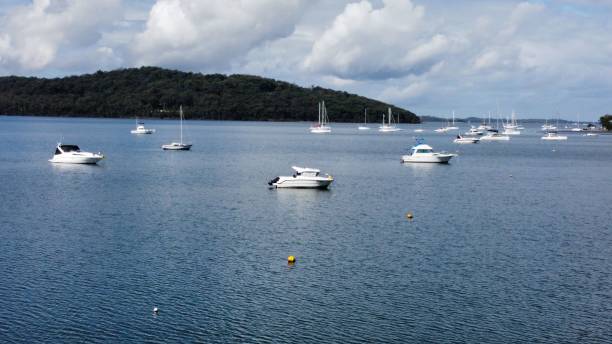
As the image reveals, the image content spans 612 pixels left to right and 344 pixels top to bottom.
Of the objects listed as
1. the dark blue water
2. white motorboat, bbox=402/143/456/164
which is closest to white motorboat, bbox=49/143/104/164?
the dark blue water

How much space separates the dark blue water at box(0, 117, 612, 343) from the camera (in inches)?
1214

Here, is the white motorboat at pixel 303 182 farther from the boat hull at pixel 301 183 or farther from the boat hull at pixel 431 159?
the boat hull at pixel 431 159

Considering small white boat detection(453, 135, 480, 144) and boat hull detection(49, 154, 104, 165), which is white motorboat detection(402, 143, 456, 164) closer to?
boat hull detection(49, 154, 104, 165)

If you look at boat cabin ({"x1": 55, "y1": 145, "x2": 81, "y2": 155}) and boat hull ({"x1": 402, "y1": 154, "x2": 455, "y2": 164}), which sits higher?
boat cabin ({"x1": 55, "y1": 145, "x2": 81, "y2": 155})

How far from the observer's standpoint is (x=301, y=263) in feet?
135

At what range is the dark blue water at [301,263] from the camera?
1214 inches

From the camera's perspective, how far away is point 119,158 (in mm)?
115312

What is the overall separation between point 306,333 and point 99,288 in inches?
450

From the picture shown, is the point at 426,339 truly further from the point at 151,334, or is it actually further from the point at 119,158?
the point at 119,158

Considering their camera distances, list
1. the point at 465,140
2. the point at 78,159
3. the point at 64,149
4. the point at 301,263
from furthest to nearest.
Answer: the point at 465,140
the point at 64,149
the point at 78,159
the point at 301,263

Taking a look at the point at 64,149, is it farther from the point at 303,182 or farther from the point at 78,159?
the point at 303,182

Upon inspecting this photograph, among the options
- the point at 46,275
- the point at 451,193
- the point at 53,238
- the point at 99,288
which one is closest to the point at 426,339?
the point at 99,288

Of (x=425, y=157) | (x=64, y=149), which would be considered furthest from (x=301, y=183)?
(x=64, y=149)

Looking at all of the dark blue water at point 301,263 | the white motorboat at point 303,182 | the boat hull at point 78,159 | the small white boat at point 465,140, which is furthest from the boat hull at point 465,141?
the white motorboat at point 303,182
